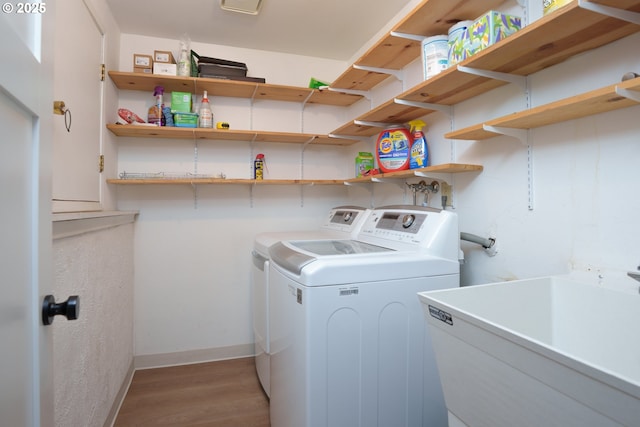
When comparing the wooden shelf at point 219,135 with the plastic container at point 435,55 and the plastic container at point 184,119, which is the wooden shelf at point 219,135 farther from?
the plastic container at point 435,55

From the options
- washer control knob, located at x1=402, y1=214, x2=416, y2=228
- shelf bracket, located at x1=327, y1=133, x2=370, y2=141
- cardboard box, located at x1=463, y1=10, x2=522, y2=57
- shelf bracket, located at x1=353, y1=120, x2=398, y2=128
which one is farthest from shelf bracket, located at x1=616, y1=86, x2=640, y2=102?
shelf bracket, located at x1=327, y1=133, x2=370, y2=141

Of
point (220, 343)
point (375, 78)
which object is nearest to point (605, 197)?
point (375, 78)

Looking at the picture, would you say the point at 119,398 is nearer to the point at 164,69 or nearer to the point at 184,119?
the point at 184,119

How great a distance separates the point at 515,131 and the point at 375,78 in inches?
50.6

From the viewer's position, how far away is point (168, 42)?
2.51 metres

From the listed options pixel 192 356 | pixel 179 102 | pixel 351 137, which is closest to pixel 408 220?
pixel 351 137

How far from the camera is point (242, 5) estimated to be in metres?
2.06

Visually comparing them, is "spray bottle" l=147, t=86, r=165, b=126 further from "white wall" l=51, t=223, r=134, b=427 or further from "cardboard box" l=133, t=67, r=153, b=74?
"white wall" l=51, t=223, r=134, b=427

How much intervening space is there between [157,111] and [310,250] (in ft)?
5.31

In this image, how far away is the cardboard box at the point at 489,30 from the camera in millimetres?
1213

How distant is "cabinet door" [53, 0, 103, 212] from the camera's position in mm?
1389

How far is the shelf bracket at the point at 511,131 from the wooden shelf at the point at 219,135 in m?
1.50

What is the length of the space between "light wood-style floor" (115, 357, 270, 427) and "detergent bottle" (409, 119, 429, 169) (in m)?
1.76

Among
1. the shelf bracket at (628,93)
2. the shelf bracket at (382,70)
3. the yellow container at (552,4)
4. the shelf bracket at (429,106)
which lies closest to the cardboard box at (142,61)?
the shelf bracket at (382,70)
